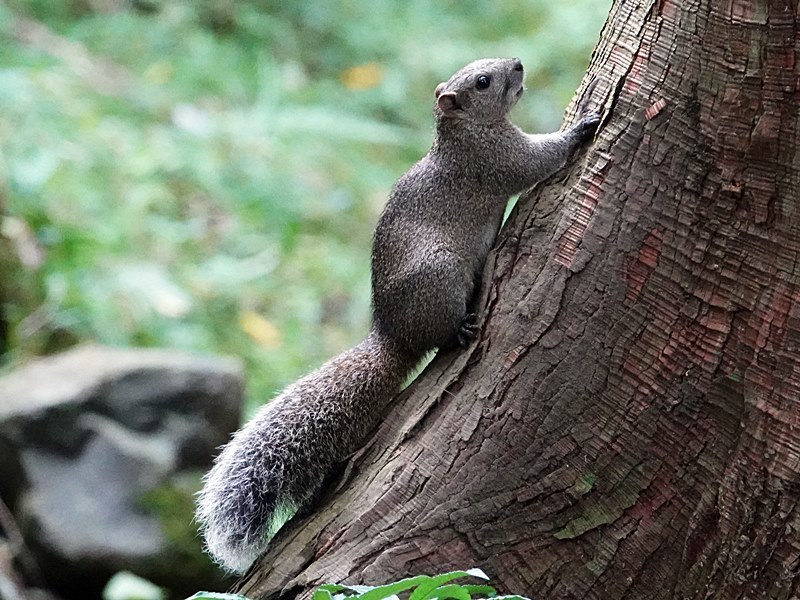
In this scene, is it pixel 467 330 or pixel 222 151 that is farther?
pixel 222 151

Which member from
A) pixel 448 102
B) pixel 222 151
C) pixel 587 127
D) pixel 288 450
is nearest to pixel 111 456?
pixel 288 450

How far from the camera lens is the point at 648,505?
65.4 inches

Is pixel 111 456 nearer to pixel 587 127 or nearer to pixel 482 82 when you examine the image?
pixel 482 82

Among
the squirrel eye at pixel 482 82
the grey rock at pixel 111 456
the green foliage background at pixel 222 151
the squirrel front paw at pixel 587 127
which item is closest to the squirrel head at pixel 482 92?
the squirrel eye at pixel 482 82

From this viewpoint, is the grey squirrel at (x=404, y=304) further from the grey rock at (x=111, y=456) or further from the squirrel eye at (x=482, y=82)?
the grey rock at (x=111, y=456)

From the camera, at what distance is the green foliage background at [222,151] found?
418cm

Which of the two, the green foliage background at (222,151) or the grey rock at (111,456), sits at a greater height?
the green foliage background at (222,151)

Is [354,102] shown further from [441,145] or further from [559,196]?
[559,196]

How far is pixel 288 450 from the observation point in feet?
6.73

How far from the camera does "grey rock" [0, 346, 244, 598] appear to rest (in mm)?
3314

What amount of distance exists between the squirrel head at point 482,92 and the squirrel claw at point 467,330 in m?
0.64

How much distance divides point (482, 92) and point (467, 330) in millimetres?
741

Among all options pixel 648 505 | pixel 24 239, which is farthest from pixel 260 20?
pixel 648 505

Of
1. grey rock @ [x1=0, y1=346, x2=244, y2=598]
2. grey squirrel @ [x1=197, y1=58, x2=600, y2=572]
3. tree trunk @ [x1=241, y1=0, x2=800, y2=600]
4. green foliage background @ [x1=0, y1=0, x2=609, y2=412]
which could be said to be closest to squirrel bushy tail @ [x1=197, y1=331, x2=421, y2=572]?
grey squirrel @ [x1=197, y1=58, x2=600, y2=572]
